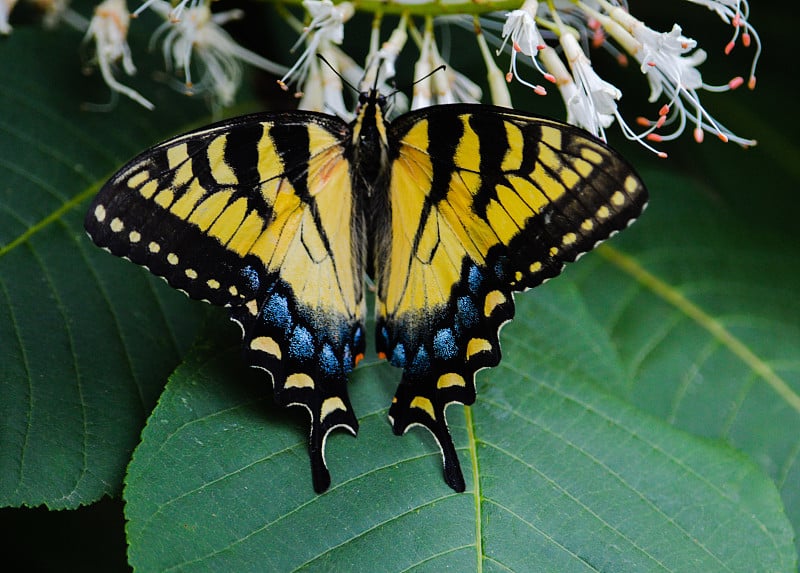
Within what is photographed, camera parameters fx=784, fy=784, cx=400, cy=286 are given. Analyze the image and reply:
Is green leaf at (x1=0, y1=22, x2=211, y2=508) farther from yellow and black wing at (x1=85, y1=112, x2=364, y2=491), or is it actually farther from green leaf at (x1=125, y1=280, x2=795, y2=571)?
yellow and black wing at (x1=85, y1=112, x2=364, y2=491)

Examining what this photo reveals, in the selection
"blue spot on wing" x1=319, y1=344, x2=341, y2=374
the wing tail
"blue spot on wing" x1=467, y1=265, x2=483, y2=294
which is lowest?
the wing tail

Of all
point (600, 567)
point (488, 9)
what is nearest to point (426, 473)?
point (600, 567)

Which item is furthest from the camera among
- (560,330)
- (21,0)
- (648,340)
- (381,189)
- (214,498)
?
(21,0)

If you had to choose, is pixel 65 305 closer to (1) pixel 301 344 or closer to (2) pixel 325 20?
(1) pixel 301 344

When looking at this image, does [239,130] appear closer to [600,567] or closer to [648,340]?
[600,567]

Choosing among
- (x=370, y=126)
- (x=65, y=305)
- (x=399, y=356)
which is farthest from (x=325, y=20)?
(x=65, y=305)

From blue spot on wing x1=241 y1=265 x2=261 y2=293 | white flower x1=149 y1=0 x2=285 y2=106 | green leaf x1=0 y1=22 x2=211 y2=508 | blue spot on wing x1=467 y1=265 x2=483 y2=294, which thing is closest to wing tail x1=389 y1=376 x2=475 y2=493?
blue spot on wing x1=467 y1=265 x2=483 y2=294

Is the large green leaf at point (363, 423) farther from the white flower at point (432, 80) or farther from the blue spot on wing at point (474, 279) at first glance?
the white flower at point (432, 80)
